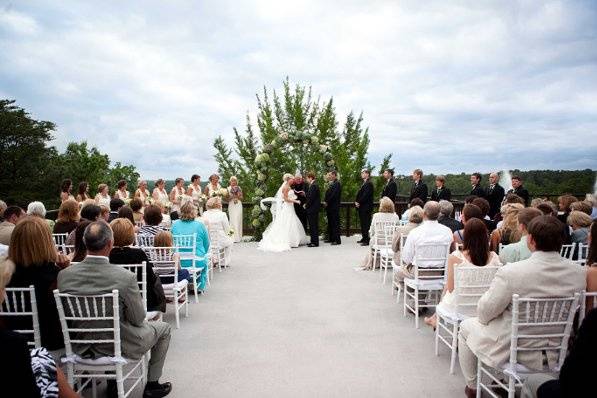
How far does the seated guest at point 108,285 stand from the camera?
2.99 metres

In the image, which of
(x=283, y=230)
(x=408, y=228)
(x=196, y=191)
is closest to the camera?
(x=408, y=228)

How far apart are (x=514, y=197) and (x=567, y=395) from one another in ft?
15.1

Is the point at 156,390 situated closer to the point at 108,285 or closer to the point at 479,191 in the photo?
the point at 108,285

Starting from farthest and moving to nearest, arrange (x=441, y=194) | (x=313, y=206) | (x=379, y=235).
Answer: (x=313, y=206) < (x=441, y=194) < (x=379, y=235)

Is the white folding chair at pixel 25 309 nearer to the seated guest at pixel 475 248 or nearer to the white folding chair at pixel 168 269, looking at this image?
the white folding chair at pixel 168 269

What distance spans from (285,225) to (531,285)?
27.2 feet

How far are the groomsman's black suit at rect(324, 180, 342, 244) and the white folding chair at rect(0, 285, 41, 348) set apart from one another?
8600mm

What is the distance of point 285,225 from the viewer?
35.9ft

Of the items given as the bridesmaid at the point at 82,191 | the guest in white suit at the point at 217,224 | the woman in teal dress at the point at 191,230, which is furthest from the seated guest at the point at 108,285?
the bridesmaid at the point at 82,191

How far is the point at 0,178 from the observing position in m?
31.6

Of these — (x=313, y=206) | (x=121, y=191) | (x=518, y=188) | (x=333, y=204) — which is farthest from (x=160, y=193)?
(x=518, y=188)

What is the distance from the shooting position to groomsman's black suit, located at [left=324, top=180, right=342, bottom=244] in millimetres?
11234

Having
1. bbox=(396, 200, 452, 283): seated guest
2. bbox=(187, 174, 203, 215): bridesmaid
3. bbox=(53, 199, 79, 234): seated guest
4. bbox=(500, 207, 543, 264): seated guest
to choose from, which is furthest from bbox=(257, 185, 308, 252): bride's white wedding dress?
bbox=(500, 207, 543, 264): seated guest

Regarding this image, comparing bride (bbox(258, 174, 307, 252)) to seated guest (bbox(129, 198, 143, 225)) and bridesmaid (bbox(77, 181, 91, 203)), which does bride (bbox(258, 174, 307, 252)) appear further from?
bridesmaid (bbox(77, 181, 91, 203))
